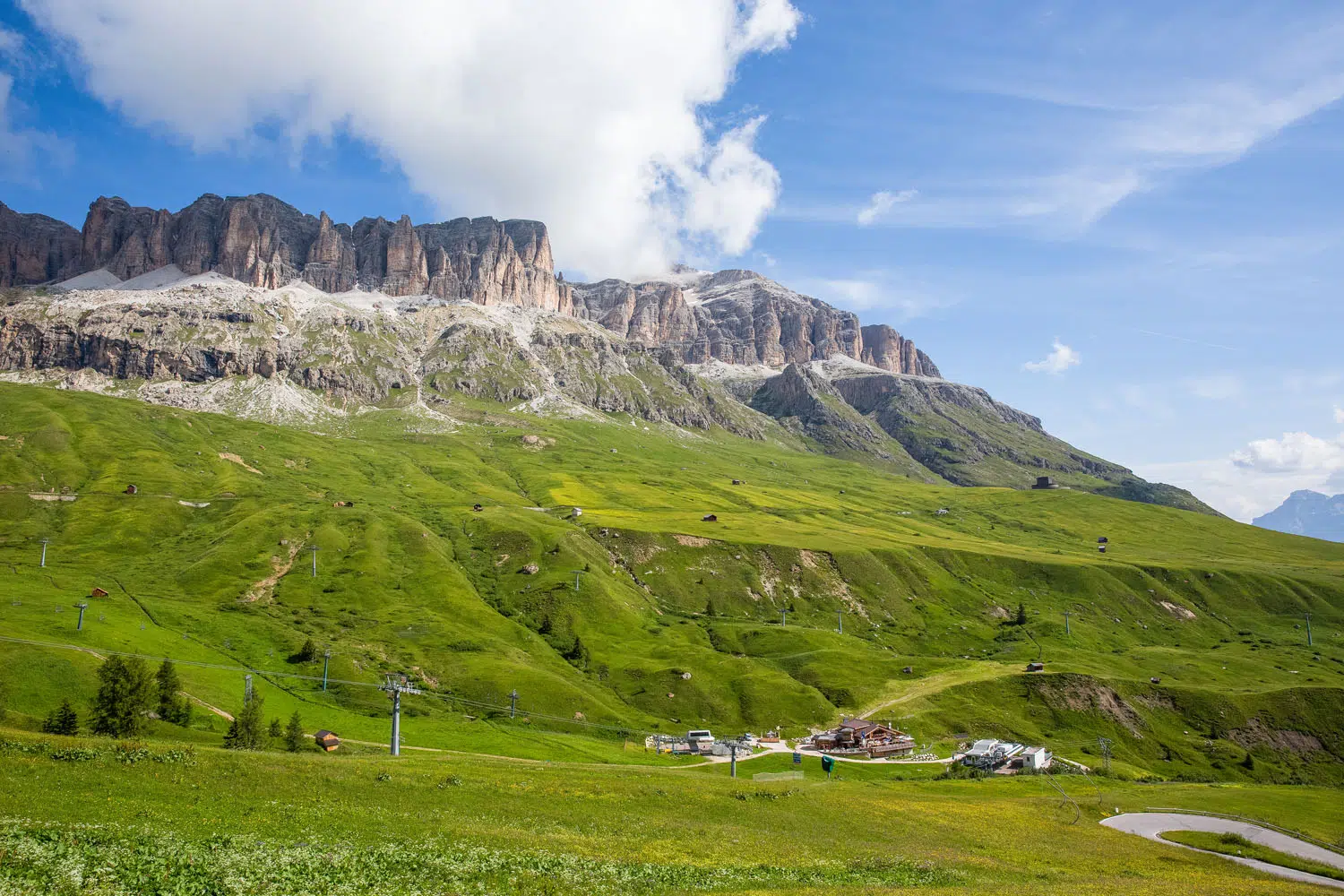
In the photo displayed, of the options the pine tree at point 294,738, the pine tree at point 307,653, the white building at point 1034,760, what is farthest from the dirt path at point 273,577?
the white building at point 1034,760

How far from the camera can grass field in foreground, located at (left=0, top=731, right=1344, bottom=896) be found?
1152 inches

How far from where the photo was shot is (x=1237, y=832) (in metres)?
64.2

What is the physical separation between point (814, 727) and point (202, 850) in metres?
119

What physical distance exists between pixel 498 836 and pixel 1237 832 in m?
63.7

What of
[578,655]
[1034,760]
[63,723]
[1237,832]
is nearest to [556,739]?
[578,655]

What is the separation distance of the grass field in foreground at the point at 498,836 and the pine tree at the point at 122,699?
1356 inches

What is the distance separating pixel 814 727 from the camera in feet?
443

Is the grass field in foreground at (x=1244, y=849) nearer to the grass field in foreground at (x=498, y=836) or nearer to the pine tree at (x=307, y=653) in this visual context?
the grass field in foreground at (x=498, y=836)

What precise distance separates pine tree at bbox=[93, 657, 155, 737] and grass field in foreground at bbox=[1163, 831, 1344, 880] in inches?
3748

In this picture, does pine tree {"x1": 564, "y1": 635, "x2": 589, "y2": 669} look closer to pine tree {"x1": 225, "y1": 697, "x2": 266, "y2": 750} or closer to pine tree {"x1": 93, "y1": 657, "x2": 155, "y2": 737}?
pine tree {"x1": 225, "y1": 697, "x2": 266, "y2": 750}

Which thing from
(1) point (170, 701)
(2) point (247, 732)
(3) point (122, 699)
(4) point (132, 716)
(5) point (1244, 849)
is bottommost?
(5) point (1244, 849)

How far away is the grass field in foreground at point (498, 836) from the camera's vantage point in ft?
96.0

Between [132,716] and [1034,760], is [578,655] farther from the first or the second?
[132,716]

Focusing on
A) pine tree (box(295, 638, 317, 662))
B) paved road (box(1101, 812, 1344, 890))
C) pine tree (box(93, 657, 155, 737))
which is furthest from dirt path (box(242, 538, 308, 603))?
paved road (box(1101, 812, 1344, 890))
